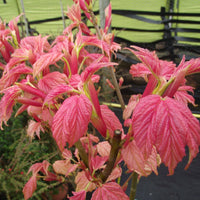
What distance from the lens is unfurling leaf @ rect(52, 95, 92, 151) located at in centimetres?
25

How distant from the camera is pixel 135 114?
24 cm

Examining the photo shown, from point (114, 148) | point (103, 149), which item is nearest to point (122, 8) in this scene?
point (103, 149)

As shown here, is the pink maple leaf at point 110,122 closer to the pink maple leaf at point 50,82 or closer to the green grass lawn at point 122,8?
the pink maple leaf at point 50,82

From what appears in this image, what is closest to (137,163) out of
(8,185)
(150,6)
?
(8,185)

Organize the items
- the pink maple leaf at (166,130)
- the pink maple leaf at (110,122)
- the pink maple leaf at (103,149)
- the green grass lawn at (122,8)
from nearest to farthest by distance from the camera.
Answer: the pink maple leaf at (166,130), the pink maple leaf at (110,122), the pink maple leaf at (103,149), the green grass lawn at (122,8)

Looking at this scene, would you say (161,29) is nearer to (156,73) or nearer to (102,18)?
(102,18)

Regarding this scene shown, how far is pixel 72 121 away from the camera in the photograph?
0.83ft

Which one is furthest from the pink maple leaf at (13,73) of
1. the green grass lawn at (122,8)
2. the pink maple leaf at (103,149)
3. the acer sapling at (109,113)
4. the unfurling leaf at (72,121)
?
the green grass lawn at (122,8)

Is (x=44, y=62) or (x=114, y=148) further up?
(x=44, y=62)

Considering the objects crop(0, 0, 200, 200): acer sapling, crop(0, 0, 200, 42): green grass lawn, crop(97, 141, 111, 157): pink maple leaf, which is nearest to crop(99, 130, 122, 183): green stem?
crop(0, 0, 200, 200): acer sapling

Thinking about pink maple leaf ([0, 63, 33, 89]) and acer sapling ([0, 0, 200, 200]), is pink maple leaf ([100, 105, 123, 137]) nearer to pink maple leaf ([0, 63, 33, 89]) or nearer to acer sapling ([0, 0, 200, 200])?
acer sapling ([0, 0, 200, 200])

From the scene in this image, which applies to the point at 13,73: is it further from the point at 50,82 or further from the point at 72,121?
the point at 72,121

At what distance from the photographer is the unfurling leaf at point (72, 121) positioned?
252mm

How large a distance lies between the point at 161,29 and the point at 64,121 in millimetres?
2423
